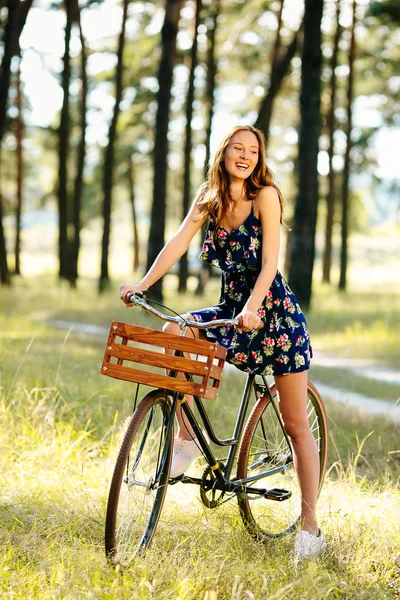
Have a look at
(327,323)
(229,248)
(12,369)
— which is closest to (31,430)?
(12,369)

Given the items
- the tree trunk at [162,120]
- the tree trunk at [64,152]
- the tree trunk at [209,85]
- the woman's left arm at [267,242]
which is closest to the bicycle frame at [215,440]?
the woman's left arm at [267,242]

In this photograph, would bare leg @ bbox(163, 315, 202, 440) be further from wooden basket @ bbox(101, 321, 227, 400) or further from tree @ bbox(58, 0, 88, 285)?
tree @ bbox(58, 0, 88, 285)

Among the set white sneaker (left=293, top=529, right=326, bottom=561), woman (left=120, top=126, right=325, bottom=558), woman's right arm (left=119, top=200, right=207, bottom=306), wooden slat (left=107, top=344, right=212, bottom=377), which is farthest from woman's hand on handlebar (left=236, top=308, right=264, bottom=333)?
white sneaker (left=293, top=529, right=326, bottom=561)

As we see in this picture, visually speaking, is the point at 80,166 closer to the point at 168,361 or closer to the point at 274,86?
the point at 274,86

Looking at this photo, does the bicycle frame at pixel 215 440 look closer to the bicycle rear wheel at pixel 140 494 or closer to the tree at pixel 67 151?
the bicycle rear wheel at pixel 140 494

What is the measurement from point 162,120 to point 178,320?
1455cm

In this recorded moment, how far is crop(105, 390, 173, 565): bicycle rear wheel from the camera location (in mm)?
3990

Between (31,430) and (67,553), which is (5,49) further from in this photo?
(67,553)

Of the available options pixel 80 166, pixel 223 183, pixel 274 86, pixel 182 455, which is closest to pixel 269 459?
pixel 182 455

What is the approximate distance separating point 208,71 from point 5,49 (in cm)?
1011

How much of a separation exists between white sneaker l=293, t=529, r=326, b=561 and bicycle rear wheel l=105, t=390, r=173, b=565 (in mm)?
833

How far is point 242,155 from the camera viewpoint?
4.56 meters

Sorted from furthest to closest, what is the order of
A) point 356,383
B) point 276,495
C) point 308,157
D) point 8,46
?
point 308,157
point 8,46
point 356,383
point 276,495

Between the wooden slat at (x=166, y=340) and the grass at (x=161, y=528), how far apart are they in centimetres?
98
